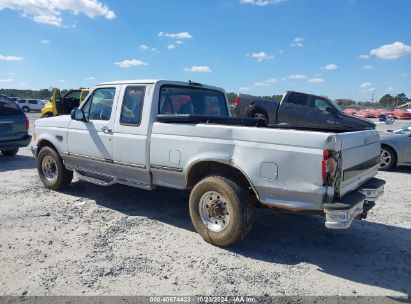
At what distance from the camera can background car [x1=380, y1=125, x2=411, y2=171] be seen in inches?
371

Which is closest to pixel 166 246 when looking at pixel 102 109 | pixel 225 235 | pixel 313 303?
pixel 225 235

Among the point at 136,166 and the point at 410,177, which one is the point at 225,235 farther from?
the point at 410,177

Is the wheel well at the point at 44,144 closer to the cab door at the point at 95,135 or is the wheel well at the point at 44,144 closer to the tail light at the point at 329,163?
the cab door at the point at 95,135

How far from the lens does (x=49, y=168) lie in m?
7.15

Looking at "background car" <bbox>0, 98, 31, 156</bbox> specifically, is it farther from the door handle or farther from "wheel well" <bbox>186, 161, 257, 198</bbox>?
"wheel well" <bbox>186, 161, 257, 198</bbox>

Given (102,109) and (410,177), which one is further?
(410,177)

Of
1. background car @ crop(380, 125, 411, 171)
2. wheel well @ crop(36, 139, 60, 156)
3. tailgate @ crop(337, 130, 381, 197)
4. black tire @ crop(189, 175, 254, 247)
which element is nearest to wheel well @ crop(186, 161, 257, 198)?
black tire @ crop(189, 175, 254, 247)

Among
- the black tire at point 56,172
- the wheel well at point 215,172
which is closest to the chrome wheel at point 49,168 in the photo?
the black tire at point 56,172

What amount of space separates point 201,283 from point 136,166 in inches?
86.1

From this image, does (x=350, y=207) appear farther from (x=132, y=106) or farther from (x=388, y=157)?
(x=388, y=157)

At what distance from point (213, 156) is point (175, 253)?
3.98 ft

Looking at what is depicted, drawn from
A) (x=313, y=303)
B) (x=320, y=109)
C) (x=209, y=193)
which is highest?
(x=320, y=109)

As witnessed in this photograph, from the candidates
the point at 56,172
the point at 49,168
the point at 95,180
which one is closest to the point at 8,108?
the point at 49,168

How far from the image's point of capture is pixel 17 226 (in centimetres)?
518
